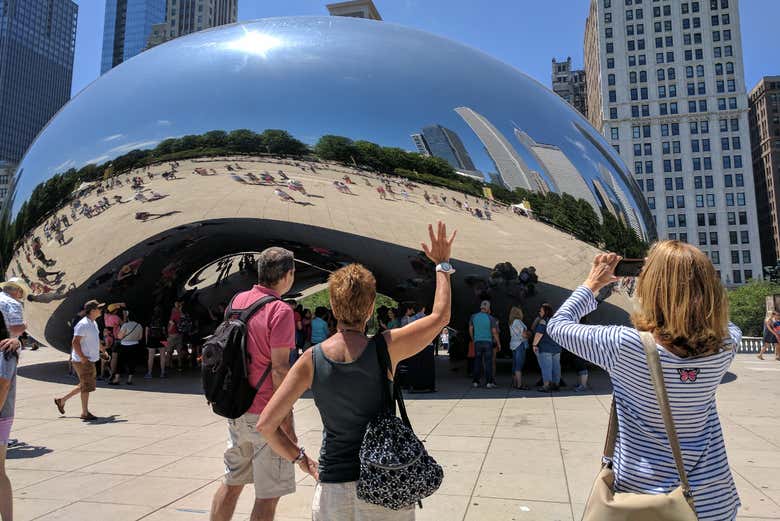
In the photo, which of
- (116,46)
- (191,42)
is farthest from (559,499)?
(116,46)

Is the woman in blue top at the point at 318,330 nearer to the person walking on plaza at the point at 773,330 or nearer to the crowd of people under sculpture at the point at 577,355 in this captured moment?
the crowd of people under sculpture at the point at 577,355

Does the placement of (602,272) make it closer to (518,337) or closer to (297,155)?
(297,155)

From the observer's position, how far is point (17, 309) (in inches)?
138

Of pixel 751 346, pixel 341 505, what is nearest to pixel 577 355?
pixel 341 505

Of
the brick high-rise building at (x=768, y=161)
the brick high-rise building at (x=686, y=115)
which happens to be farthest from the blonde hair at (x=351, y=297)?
the brick high-rise building at (x=768, y=161)

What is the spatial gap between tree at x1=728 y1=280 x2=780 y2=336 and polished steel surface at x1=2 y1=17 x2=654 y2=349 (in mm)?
49536

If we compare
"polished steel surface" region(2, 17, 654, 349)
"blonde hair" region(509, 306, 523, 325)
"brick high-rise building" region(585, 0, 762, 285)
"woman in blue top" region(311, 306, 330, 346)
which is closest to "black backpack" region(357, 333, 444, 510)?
"polished steel surface" region(2, 17, 654, 349)

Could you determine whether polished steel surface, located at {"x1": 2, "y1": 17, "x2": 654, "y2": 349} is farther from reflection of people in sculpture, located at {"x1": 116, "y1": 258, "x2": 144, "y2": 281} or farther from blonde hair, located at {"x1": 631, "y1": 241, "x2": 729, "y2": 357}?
blonde hair, located at {"x1": 631, "y1": 241, "x2": 729, "y2": 357}

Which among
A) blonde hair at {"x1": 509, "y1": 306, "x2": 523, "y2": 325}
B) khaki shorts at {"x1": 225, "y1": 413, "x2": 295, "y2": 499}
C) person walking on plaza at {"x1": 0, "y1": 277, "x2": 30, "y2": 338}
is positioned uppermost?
person walking on plaza at {"x1": 0, "y1": 277, "x2": 30, "y2": 338}

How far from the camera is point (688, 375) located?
162 cm

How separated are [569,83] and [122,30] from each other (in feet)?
455

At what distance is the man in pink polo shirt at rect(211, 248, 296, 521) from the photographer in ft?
8.84

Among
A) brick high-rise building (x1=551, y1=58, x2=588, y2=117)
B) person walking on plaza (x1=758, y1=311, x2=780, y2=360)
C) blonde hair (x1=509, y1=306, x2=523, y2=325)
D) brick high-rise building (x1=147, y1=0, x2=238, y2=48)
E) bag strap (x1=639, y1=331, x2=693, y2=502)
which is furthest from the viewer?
brick high-rise building (x1=147, y1=0, x2=238, y2=48)

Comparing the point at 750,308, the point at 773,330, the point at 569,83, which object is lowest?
the point at 750,308
